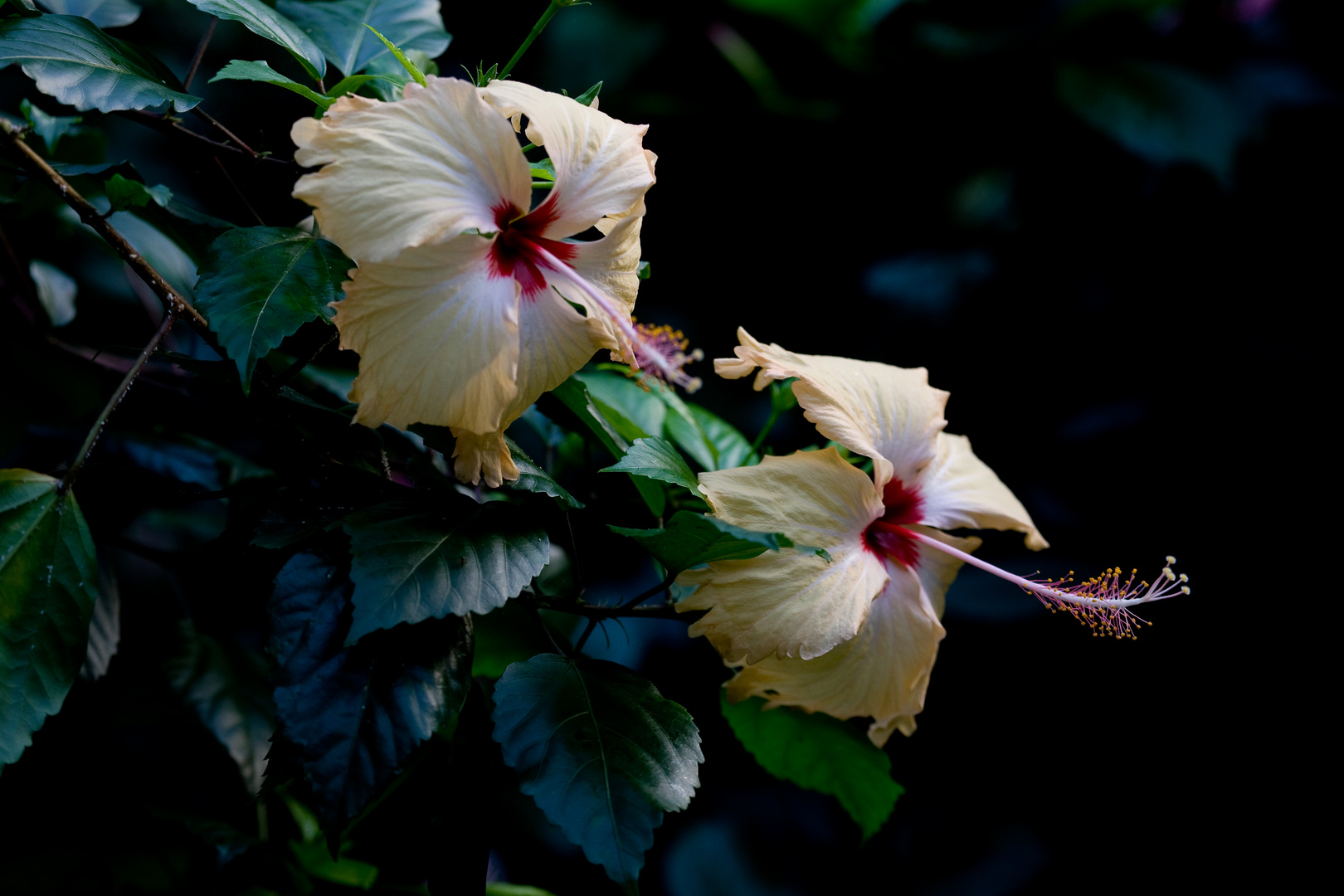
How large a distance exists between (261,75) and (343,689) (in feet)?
1.19

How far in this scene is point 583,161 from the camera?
528 mm

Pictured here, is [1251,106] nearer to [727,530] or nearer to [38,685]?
[727,530]

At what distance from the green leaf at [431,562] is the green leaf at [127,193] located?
273mm

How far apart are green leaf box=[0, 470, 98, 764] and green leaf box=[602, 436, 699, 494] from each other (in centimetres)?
35

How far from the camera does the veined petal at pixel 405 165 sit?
0.45 metres

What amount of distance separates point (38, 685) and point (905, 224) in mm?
1717

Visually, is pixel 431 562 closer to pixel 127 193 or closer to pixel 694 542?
pixel 694 542

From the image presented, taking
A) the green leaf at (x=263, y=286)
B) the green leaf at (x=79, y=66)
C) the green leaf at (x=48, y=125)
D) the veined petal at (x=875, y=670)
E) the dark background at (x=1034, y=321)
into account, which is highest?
the green leaf at (x=79, y=66)

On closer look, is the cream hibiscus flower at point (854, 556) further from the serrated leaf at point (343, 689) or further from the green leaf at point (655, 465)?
the serrated leaf at point (343, 689)

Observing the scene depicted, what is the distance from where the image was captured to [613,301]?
22.4 inches

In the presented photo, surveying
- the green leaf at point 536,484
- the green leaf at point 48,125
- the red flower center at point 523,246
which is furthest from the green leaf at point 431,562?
the green leaf at point 48,125

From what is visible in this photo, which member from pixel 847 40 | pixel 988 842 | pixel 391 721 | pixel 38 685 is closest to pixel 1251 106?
pixel 847 40

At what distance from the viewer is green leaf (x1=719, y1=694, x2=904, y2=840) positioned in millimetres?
724

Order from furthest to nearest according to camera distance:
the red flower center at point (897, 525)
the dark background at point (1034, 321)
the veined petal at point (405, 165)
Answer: the dark background at point (1034, 321) < the red flower center at point (897, 525) < the veined petal at point (405, 165)
